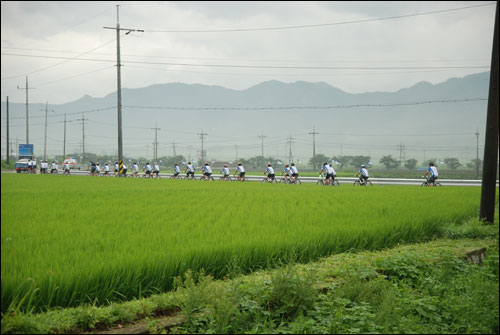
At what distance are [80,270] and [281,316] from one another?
2.25m

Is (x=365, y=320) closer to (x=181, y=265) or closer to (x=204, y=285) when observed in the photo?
(x=204, y=285)

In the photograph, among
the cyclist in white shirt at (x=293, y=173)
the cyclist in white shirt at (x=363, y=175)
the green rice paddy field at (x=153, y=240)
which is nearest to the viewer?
the green rice paddy field at (x=153, y=240)

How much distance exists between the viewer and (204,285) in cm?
432

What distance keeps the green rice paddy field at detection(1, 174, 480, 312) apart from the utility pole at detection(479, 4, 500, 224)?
2.89 feet

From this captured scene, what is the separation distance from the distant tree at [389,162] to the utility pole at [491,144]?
239 ft

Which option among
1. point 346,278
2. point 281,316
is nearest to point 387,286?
point 346,278

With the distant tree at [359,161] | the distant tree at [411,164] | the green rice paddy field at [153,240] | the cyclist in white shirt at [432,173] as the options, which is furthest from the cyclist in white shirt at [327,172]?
the distant tree at [359,161]

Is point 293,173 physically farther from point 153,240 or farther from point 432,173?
point 153,240

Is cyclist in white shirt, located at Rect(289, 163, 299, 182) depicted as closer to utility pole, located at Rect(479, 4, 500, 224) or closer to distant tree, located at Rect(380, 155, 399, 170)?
utility pole, located at Rect(479, 4, 500, 224)

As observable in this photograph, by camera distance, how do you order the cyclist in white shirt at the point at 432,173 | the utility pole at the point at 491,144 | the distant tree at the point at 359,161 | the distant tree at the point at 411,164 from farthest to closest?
1. the distant tree at the point at 359,161
2. the distant tree at the point at 411,164
3. the cyclist in white shirt at the point at 432,173
4. the utility pole at the point at 491,144

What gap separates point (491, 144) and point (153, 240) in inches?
350

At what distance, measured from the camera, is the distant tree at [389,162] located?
81.6m

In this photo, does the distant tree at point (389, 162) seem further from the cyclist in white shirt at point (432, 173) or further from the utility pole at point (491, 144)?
the utility pole at point (491, 144)

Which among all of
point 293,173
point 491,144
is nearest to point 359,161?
point 293,173
